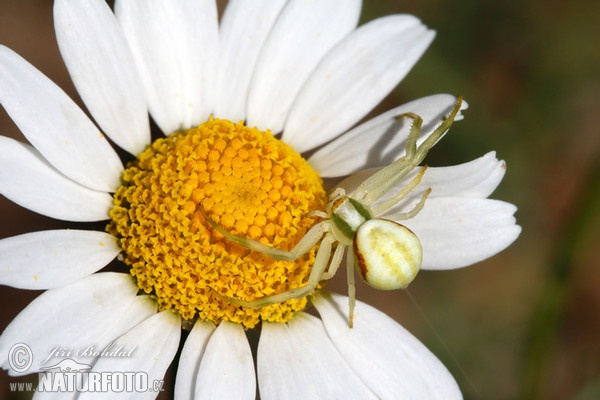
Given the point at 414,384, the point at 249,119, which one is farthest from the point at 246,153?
the point at 414,384

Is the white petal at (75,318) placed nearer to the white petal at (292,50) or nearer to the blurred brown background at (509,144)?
the white petal at (292,50)

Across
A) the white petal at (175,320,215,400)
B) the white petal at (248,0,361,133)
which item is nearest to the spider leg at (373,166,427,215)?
the white petal at (248,0,361,133)

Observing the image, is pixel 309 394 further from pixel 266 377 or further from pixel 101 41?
pixel 101 41

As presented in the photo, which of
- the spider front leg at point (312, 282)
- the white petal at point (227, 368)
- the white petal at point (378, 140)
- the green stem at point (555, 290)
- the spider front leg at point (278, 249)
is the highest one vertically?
the white petal at point (378, 140)

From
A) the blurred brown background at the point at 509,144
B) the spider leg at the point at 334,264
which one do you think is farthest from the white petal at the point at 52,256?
the blurred brown background at the point at 509,144

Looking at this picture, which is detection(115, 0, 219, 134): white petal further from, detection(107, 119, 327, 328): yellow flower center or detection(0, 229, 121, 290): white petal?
detection(0, 229, 121, 290): white petal

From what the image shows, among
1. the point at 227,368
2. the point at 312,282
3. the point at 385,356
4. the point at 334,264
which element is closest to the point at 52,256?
the point at 227,368
